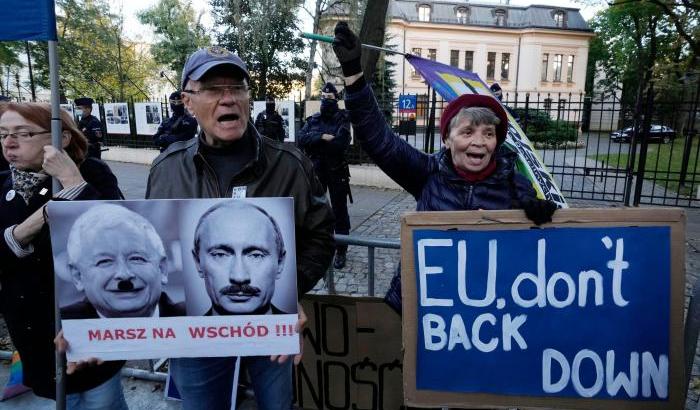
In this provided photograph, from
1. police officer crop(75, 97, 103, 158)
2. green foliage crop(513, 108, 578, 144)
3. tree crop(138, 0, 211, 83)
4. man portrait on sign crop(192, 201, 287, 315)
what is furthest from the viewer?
tree crop(138, 0, 211, 83)

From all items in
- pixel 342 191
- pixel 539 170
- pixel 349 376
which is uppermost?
pixel 539 170

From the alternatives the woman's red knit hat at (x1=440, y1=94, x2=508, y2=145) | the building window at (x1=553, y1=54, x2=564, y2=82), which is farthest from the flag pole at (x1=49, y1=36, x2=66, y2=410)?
the building window at (x1=553, y1=54, x2=564, y2=82)

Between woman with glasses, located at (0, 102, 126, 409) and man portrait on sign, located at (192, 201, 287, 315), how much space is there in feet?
1.91

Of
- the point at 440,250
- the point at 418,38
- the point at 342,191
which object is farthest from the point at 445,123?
the point at 418,38

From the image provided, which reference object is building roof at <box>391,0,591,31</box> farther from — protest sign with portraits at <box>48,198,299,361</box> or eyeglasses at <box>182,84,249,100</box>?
protest sign with portraits at <box>48,198,299,361</box>

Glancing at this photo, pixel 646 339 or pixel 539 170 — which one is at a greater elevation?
pixel 539 170

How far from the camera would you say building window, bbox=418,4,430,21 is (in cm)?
4687

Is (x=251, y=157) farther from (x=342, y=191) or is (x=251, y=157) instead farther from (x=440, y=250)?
(x=342, y=191)

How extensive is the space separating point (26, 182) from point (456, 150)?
1.81 metres

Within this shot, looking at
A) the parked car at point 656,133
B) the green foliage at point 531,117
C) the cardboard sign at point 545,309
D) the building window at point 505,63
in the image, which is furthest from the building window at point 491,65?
the cardboard sign at point 545,309

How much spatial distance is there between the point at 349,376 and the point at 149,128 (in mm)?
15141

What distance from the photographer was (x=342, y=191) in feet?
19.4

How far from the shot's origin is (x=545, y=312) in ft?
5.48

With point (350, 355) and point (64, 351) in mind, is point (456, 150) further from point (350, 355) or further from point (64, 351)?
point (64, 351)
